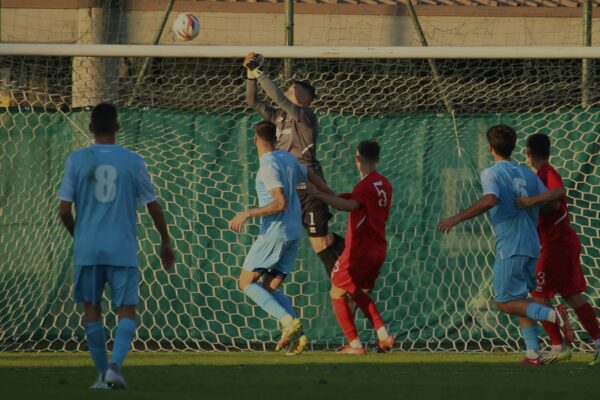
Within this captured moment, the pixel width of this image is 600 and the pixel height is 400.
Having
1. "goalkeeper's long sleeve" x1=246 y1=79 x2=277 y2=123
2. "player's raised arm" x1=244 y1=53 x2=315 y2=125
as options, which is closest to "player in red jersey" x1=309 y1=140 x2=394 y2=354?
"player's raised arm" x1=244 y1=53 x2=315 y2=125

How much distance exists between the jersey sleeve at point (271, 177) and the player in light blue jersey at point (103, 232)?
2343 millimetres

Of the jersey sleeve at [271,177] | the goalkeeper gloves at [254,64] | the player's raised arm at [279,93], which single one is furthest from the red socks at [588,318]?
the goalkeeper gloves at [254,64]

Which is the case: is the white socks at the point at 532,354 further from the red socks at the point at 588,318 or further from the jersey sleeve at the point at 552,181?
the jersey sleeve at the point at 552,181

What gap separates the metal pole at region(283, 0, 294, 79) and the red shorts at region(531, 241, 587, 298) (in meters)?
3.55

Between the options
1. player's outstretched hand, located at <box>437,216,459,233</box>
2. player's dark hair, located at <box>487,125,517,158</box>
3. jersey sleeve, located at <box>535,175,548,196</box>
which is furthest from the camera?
jersey sleeve, located at <box>535,175,548,196</box>

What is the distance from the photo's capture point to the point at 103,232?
745 centimetres

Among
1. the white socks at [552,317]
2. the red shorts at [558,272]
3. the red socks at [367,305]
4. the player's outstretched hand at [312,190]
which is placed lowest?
the white socks at [552,317]

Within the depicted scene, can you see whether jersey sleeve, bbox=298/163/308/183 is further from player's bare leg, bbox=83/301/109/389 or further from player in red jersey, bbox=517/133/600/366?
player's bare leg, bbox=83/301/109/389

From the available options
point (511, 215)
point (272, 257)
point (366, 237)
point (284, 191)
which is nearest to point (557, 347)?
point (511, 215)

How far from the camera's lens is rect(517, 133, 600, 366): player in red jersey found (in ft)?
32.5

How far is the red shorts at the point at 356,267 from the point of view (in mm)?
10477

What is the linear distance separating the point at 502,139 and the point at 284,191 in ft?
5.69

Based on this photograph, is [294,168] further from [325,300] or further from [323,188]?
[325,300]

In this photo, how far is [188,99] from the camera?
12.7 m
